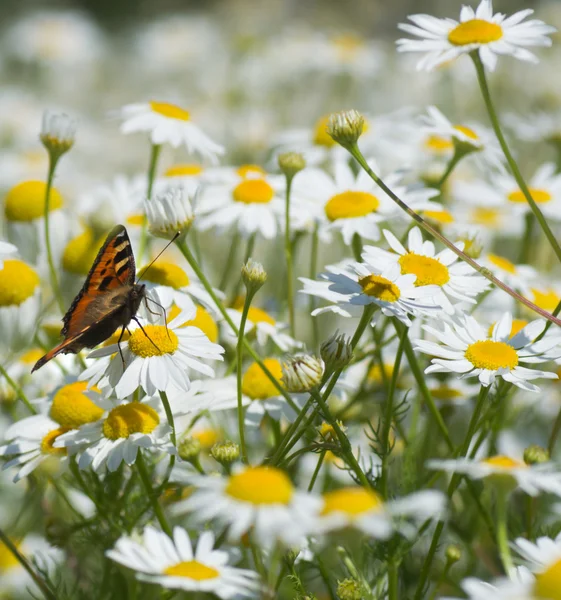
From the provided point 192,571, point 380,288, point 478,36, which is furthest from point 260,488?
point 478,36

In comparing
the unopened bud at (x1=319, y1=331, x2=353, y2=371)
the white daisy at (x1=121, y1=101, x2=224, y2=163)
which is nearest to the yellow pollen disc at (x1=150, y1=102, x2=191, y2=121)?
the white daisy at (x1=121, y1=101, x2=224, y2=163)

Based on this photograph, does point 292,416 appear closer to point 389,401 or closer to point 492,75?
point 389,401

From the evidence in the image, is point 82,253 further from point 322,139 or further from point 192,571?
point 192,571

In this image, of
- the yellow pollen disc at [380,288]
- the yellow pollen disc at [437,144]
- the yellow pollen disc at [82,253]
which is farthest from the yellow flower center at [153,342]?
the yellow pollen disc at [437,144]

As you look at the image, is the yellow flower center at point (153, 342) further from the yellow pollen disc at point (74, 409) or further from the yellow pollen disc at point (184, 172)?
the yellow pollen disc at point (184, 172)

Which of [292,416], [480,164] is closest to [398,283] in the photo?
[292,416]
